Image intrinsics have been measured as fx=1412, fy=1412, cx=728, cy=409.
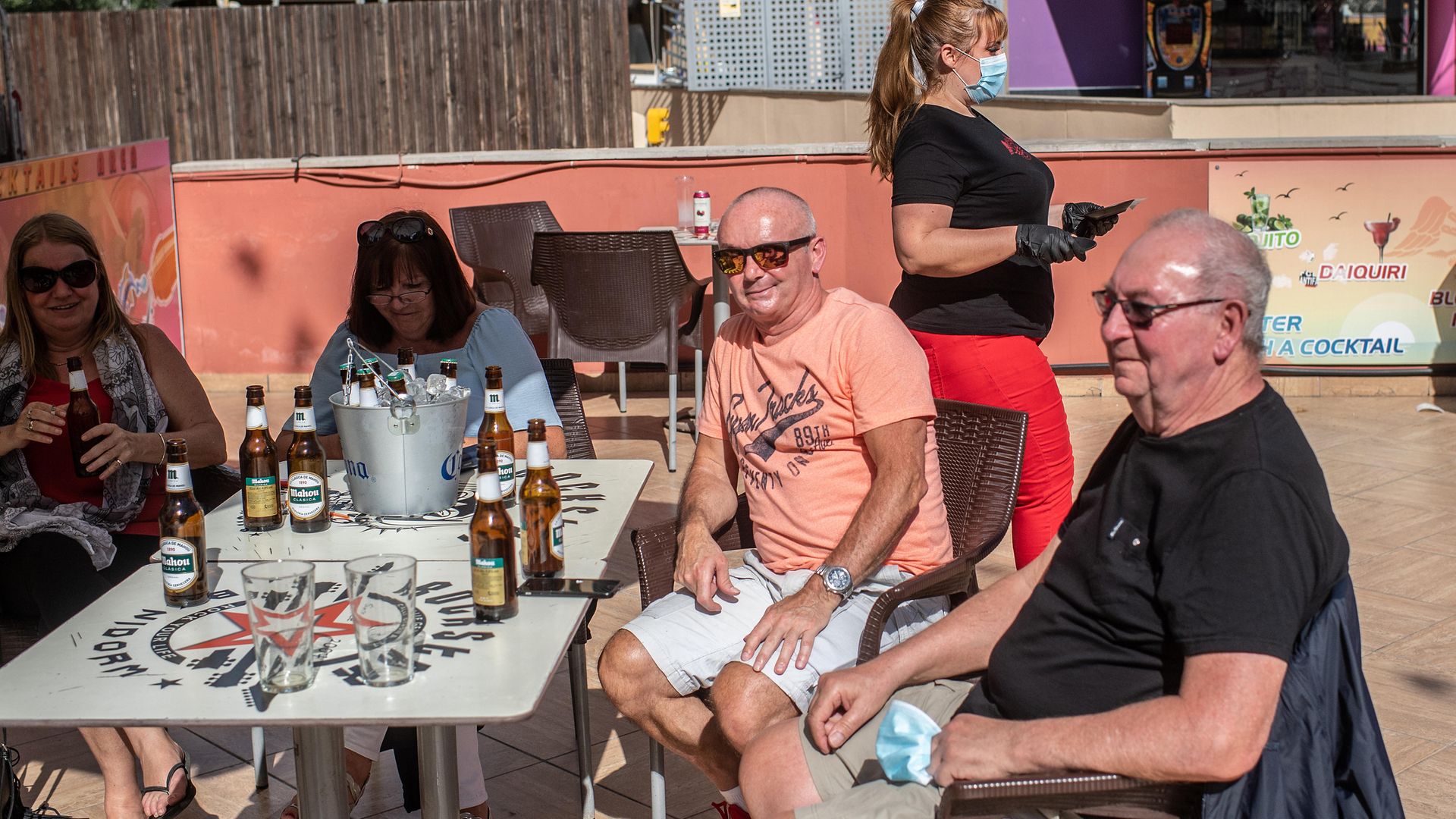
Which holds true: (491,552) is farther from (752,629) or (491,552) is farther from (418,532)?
(752,629)

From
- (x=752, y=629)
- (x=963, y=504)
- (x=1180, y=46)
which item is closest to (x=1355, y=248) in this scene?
(x=963, y=504)

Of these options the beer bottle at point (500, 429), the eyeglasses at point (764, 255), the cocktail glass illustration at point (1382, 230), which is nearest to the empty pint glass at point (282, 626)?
the beer bottle at point (500, 429)

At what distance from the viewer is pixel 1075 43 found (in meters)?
16.8

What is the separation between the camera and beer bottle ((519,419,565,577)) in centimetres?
251

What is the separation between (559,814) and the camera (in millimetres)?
3260

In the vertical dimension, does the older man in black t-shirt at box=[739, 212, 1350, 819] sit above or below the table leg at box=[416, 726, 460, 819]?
above

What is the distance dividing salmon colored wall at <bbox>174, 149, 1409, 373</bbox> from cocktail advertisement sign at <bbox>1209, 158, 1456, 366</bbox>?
3.39 feet

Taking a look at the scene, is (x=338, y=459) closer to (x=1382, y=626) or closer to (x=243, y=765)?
(x=243, y=765)

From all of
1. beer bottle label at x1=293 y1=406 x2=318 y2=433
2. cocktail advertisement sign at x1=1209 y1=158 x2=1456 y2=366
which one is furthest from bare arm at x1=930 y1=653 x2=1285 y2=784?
cocktail advertisement sign at x1=1209 y1=158 x2=1456 y2=366

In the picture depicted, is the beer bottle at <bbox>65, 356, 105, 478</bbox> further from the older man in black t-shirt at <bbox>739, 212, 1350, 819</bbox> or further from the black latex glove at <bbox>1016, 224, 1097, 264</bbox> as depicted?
the black latex glove at <bbox>1016, 224, 1097, 264</bbox>

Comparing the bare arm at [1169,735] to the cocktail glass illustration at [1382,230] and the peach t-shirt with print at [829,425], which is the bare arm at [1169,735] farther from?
the cocktail glass illustration at [1382,230]

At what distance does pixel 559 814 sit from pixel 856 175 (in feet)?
17.1

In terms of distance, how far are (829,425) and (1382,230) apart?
5507 mm

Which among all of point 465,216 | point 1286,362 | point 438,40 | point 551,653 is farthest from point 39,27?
point 551,653
